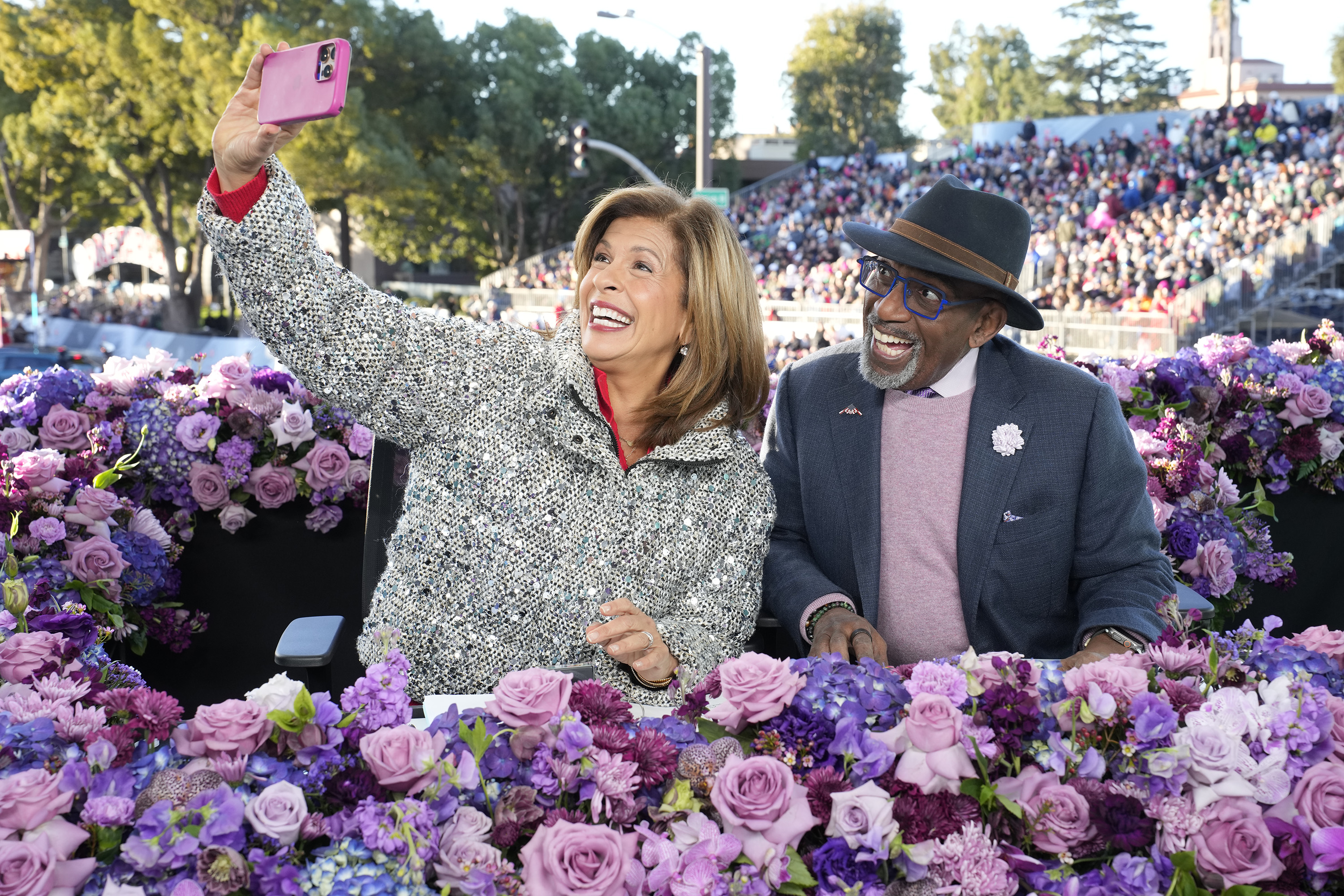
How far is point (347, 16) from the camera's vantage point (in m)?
30.4

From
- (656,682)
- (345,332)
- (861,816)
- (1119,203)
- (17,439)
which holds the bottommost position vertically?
(656,682)

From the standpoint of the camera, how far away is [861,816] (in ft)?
4.90

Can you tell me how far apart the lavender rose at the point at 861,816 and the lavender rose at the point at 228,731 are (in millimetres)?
755

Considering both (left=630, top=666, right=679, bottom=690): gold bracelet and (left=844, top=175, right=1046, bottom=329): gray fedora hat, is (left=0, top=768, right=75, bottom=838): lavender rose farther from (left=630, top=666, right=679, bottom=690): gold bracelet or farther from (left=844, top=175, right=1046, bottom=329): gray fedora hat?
(left=844, top=175, right=1046, bottom=329): gray fedora hat

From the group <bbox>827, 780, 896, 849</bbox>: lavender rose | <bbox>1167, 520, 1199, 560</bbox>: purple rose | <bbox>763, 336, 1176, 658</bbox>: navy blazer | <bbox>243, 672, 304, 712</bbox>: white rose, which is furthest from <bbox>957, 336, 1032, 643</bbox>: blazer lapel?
<bbox>243, 672, 304, 712</bbox>: white rose

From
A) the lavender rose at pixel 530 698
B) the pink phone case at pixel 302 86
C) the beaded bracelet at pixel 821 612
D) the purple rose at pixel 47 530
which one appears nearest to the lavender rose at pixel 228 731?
the lavender rose at pixel 530 698

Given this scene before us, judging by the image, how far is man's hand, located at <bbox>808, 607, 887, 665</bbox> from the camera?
2.80m

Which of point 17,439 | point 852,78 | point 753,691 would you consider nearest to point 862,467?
point 753,691

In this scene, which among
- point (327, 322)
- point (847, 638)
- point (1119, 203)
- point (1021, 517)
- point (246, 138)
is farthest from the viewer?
point (1119, 203)

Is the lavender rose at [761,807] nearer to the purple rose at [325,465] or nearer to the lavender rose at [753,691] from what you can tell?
the lavender rose at [753,691]

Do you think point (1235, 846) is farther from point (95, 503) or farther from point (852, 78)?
point (852, 78)

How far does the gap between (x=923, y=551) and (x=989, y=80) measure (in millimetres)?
83605

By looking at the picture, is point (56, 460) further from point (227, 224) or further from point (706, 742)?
point (706, 742)

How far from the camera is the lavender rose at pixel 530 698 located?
159 centimetres
